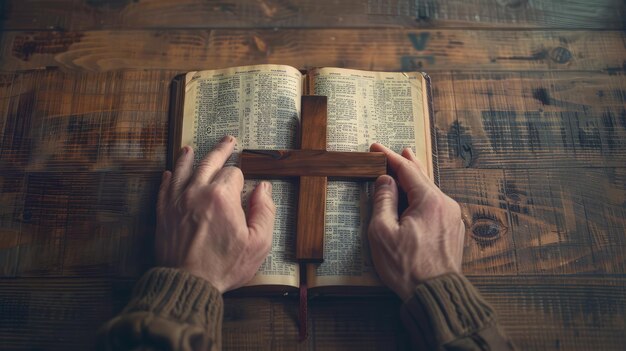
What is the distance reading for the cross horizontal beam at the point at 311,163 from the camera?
0.97 meters

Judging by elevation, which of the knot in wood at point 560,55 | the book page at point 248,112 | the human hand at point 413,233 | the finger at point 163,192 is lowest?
the human hand at point 413,233

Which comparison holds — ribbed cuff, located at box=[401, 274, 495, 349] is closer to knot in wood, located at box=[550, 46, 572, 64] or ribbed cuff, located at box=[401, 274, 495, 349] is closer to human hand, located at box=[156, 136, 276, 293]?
human hand, located at box=[156, 136, 276, 293]

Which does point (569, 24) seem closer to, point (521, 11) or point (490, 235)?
point (521, 11)

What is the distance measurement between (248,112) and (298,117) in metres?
0.11

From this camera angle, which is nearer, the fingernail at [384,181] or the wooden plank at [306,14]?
the fingernail at [384,181]

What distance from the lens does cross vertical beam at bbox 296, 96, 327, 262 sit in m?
0.93

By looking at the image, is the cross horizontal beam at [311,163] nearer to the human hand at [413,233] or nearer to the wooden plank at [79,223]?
the human hand at [413,233]

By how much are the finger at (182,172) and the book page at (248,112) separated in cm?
3

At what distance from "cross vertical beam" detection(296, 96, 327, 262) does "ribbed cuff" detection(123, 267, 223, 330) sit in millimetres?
199

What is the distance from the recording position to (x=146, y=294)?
78cm

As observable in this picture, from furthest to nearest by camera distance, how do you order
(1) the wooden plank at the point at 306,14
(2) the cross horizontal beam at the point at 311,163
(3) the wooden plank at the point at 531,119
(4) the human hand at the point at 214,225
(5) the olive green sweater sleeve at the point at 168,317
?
(1) the wooden plank at the point at 306,14
(3) the wooden plank at the point at 531,119
(2) the cross horizontal beam at the point at 311,163
(4) the human hand at the point at 214,225
(5) the olive green sweater sleeve at the point at 168,317

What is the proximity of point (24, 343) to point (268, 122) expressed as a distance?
0.66m

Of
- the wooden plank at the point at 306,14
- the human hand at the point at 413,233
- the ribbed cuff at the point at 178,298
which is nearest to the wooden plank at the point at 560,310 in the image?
the human hand at the point at 413,233

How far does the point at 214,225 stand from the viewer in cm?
88
